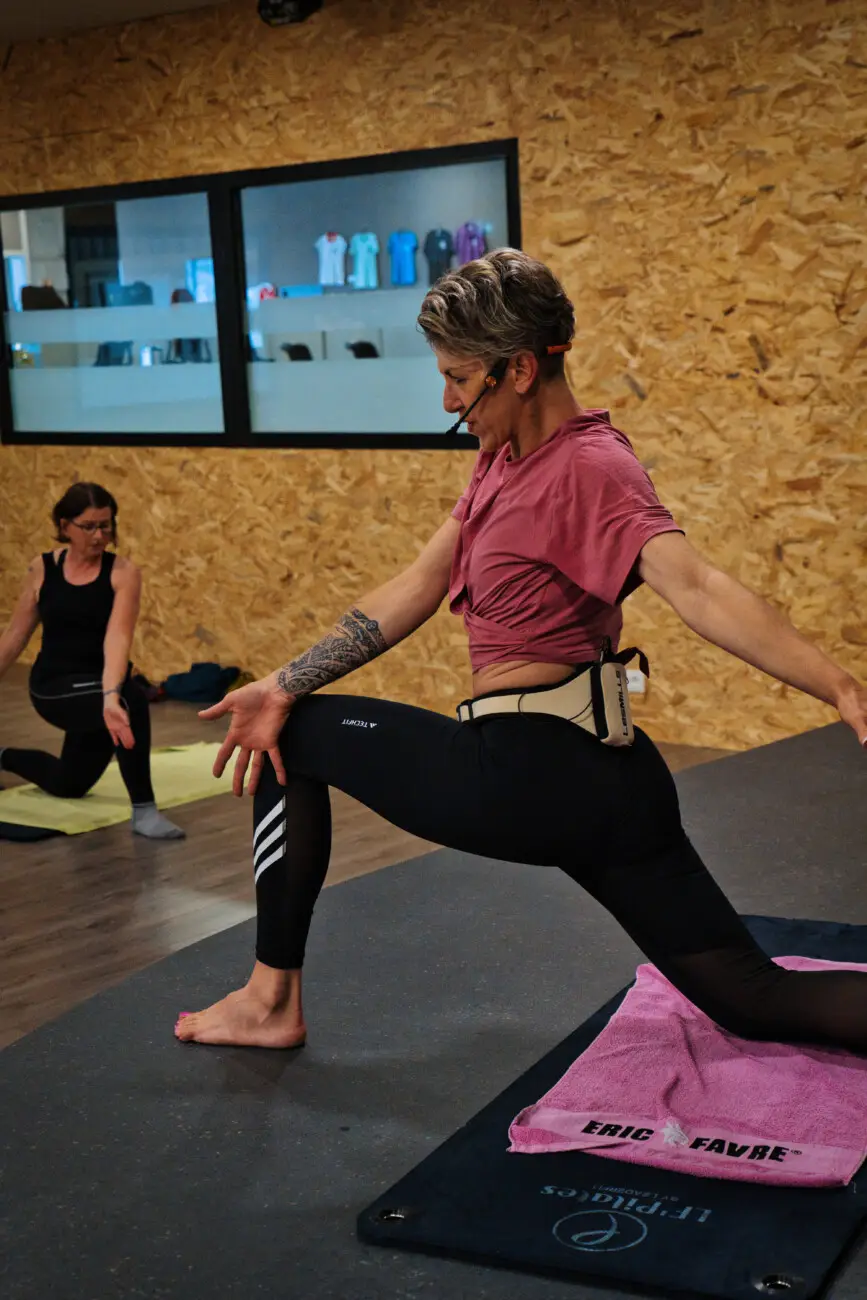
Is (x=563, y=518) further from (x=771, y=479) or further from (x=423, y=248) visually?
(x=423, y=248)

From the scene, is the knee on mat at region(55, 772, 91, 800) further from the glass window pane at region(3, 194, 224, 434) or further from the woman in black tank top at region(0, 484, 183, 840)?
the glass window pane at region(3, 194, 224, 434)

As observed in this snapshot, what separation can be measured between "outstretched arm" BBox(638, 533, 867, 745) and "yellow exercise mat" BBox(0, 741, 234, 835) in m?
3.07

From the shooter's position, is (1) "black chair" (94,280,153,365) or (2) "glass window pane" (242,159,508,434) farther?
(1) "black chair" (94,280,153,365)

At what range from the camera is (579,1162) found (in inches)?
77.9

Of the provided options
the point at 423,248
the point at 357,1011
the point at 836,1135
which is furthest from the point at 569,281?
the point at 836,1135

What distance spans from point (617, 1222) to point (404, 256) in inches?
184

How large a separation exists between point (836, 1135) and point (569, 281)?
12.8 ft

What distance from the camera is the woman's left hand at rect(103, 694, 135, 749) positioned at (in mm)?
4324

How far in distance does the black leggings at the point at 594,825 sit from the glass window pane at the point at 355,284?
149 inches

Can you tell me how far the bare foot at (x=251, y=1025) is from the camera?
7.90ft

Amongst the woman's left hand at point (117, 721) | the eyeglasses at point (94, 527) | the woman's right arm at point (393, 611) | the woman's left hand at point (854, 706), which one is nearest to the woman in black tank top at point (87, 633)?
the eyeglasses at point (94, 527)

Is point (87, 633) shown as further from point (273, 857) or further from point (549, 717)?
point (549, 717)

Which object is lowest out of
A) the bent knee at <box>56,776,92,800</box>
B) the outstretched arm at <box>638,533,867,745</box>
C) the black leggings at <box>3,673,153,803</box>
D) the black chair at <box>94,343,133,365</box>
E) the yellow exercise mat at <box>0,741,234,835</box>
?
the yellow exercise mat at <box>0,741,234,835</box>

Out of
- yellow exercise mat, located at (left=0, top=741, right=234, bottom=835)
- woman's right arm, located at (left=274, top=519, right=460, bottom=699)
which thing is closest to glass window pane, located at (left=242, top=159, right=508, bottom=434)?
yellow exercise mat, located at (left=0, top=741, right=234, bottom=835)
